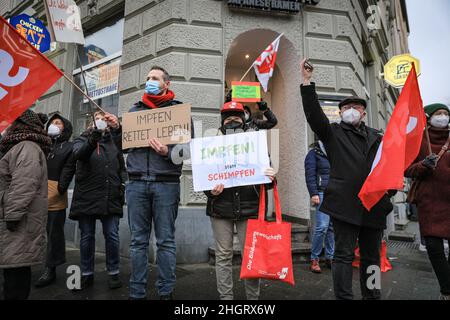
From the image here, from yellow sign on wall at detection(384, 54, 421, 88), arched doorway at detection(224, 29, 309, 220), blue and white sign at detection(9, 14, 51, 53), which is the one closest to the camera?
arched doorway at detection(224, 29, 309, 220)

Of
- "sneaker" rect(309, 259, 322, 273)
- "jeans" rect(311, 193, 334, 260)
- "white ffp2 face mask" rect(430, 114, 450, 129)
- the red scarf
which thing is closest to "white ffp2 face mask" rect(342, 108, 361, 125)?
"white ffp2 face mask" rect(430, 114, 450, 129)

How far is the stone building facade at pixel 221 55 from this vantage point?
4758 mm

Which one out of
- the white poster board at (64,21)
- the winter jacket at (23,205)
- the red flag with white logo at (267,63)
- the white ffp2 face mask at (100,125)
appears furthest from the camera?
the red flag with white logo at (267,63)

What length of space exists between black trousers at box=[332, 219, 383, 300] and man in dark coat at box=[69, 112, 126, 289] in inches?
92.7

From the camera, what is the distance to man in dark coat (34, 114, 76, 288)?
133 inches

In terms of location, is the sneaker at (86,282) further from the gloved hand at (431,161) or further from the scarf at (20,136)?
the gloved hand at (431,161)

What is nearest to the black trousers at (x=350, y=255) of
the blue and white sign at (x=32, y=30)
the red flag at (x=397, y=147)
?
the red flag at (x=397, y=147)

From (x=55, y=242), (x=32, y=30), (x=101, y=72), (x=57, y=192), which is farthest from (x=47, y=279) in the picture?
(x=32, y=30)

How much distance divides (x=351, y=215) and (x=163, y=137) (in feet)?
5.57

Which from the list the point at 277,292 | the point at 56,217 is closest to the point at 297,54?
the point at 277,292

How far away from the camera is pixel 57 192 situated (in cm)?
346

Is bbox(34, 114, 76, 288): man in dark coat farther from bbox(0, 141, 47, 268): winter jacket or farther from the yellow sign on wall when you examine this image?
the yellow sign on wall

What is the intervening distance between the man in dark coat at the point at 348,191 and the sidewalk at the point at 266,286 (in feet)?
3.00

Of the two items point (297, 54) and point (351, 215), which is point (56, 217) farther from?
point (297, 54)
